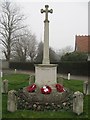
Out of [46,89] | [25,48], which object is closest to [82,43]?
[25,48]

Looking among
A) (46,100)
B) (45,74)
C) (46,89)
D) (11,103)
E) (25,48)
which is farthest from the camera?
(25,48)

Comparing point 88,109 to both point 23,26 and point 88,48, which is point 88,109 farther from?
point 23,26

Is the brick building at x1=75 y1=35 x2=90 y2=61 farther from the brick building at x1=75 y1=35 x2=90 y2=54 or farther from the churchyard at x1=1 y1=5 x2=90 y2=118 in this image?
the churchyard at x1=1 y1=5 x2=90 y2=118

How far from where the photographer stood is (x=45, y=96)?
1074 centimetres

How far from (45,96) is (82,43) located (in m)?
36.1

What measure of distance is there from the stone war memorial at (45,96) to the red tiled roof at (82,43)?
32250 mm

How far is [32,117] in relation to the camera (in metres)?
8.47

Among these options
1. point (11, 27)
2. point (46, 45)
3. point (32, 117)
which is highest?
point (11, 27)

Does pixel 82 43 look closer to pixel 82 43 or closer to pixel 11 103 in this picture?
pixel 82 43

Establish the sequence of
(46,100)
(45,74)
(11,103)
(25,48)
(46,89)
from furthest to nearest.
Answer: (25,48)
(45,74)
(46,89)
(46,100)
(11,103)

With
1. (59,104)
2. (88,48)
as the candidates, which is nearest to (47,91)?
(59,104)

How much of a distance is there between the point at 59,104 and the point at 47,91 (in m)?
0.82

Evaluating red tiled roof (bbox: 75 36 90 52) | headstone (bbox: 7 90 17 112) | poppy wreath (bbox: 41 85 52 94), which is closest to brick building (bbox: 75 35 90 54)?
red tiled roof (bbox: 75 36 90 52)

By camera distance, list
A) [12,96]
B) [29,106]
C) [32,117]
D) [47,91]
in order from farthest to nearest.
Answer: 1. [47,91]
2. [29,106]
3. [12,96]
4. [32,117]
